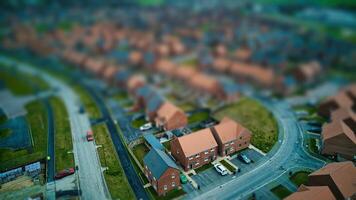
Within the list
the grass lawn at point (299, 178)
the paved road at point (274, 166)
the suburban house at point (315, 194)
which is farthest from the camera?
the grass lawn at point (299, 178)

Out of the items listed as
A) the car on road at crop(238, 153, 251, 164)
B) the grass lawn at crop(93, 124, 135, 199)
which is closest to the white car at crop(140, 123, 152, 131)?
the grass lawn at crop(93, 124, 135, 199)

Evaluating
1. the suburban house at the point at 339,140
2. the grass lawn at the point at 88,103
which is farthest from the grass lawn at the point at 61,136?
the suburban house at the point at 339,140

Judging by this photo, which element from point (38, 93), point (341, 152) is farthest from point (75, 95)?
point (341, 152)

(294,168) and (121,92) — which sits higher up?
(121,92)

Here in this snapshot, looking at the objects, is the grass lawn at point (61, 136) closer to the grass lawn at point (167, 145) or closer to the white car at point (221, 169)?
the grass lawn at point (167, 145)

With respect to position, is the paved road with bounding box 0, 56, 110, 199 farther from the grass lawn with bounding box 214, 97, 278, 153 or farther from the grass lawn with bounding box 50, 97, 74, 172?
the grass lawn with bounding box 214, 97, 278, 153

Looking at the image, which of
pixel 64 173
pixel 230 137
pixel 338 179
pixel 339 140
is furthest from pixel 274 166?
pixel 64 173

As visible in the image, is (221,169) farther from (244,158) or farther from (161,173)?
(161,173)

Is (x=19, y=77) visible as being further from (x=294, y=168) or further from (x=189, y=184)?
(x=294, y=168)
